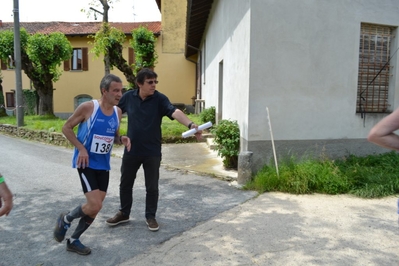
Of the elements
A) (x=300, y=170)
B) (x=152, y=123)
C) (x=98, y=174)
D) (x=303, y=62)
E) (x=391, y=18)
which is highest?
(x=391, y=18)

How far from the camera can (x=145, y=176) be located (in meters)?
4.12

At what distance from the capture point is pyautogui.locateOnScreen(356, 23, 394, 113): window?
22.4 ft

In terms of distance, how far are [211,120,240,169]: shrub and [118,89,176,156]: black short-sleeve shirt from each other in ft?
9.59

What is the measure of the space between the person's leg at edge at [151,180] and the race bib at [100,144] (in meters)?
0.65

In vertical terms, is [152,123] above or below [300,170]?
above

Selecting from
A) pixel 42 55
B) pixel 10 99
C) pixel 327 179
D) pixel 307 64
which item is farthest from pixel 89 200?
pixel 10 99

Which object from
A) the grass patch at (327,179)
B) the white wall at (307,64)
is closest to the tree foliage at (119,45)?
the white wall at (307,64)

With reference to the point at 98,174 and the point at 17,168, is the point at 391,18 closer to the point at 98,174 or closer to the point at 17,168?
the point at 98,174

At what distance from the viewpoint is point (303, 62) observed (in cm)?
629

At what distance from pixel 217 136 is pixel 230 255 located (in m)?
3.80

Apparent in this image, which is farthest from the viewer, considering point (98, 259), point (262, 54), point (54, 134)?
point (54, 134)

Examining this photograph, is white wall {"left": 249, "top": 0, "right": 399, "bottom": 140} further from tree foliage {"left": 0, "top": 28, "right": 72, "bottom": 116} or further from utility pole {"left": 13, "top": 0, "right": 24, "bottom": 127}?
tree foliage {"left": 0, "top": 28, "right": 72, "bottom": 116}

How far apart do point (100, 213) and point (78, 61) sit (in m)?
22.5

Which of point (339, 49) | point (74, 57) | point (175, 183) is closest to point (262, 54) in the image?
point (339, 49)
